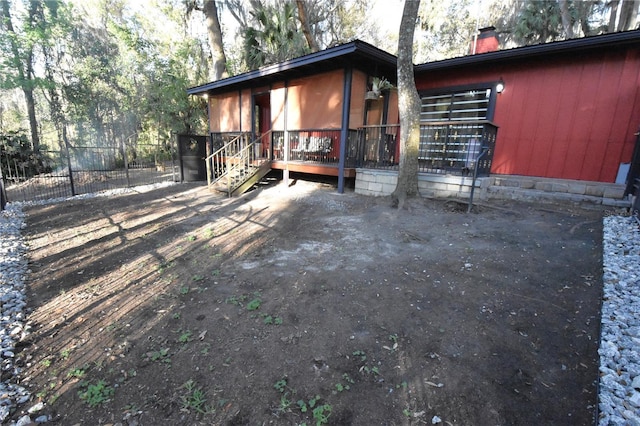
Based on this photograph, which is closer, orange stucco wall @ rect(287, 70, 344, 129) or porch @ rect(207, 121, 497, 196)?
porch @ rect(207, 121, 497, 196)

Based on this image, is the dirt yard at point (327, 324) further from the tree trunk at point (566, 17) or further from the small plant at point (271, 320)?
the tree trunk at point (566, 17)

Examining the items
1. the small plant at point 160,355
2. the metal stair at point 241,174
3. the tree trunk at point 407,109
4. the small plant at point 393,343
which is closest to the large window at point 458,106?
the tree trunk at point 407,109

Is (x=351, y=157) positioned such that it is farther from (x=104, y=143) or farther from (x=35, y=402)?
(x=104, y=143)

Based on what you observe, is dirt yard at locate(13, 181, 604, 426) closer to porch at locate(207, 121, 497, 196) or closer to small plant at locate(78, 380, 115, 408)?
small plant at locate(78, 380, 115, 408)

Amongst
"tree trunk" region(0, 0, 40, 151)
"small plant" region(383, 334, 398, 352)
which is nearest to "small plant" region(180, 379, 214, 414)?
"small plant" region(383, 334, 398, 352)

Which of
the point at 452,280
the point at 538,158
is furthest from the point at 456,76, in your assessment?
the point at 452,280

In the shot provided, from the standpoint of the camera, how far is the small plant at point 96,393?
2.10 metres

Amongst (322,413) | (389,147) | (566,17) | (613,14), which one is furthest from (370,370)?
(613,14)

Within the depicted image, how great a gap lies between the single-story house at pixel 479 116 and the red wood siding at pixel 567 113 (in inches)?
0.8

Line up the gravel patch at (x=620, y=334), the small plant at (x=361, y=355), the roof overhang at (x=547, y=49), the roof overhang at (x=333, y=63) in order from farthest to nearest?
the roof overhang at (x=333, y=63) → the roof overhang at (x=547, y=49) → the small plant at (x=361, y=355) → the gravel patch at (x=620, y=334)

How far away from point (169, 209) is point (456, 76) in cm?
811

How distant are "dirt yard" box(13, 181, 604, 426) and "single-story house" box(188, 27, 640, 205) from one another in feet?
5.76

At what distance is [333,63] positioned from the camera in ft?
25.4

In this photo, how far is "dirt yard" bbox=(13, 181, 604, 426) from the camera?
2016 millimetres
